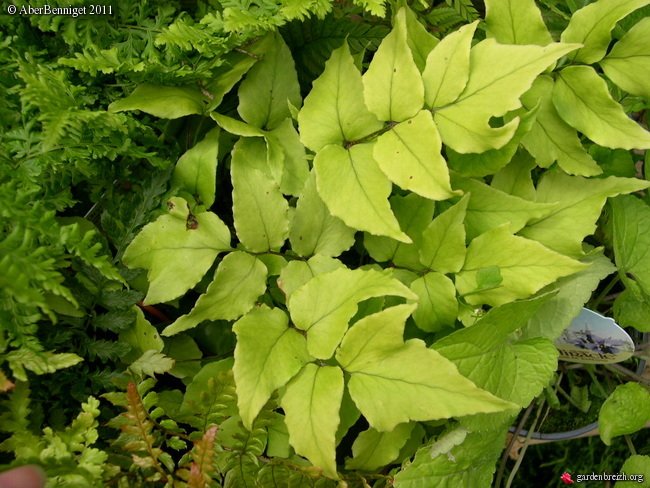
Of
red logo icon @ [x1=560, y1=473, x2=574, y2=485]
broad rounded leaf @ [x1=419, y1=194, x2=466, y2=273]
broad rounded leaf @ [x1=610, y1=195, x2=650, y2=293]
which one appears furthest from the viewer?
red logo icon @ [x1=560, y1=473, x2=574, y2=485]

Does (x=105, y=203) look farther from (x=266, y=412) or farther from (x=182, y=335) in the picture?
(x=266, y=412)

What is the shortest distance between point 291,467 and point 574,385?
67 cm

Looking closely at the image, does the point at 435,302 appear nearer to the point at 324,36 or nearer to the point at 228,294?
the point at 228,294

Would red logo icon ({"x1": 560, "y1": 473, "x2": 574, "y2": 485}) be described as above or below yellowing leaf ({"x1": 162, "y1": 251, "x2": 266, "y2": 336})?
below

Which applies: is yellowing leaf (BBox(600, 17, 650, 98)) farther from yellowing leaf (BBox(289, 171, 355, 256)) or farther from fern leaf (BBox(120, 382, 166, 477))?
fern leaf (BBox(120, 382, 166, 477))

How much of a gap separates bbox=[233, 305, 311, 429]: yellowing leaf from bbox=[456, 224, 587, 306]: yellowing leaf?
0.25 m

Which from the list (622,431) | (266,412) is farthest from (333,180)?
(622,431)

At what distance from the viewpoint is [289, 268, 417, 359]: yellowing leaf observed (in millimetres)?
690

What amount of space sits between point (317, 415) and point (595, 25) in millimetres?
633

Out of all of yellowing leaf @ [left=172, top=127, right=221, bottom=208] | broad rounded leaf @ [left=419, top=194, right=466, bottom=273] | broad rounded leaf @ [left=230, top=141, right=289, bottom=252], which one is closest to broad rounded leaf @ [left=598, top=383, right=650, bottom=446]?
broad rounded leaf @ [left=419, top=194, right=466, bottom=273]

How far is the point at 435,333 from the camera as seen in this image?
2.72 ft

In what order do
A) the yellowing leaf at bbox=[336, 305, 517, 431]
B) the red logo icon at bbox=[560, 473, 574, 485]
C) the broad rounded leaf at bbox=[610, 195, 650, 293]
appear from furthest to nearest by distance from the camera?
the red logo icon at bbox=[560, 473, 574, 485] < the broad rounded leaf at bbox=[610, 195, 650, 293] < the yellowing leaf at bbox=[336, 305, 517, 431]

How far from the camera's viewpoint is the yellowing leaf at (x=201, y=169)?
810 mm

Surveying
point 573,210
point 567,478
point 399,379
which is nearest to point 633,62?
point 573,210
